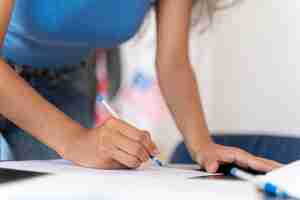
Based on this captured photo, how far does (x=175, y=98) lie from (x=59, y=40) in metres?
0.27

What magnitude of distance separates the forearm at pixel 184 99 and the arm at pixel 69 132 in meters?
0.26

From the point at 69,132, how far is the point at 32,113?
0.21 feet

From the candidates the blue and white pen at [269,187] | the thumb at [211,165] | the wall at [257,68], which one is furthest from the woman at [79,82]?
the wall at [257,68]

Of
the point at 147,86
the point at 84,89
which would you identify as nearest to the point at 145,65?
the point at 147,86

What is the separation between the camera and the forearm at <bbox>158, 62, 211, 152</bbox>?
1135 millimetres

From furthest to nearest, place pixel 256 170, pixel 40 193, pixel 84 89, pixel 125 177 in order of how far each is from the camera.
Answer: pixel 84 89 < pixel 256 170 < pixel 125 177 < pixel 40 193

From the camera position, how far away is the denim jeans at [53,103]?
4.01 ft

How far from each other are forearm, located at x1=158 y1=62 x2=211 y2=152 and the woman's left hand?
5cm

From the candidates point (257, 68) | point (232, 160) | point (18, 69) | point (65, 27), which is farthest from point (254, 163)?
point (257, 68)

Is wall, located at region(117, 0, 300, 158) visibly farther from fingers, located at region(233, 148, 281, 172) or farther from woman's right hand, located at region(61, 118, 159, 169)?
woman's right hand, located at region(61, 118, 159, 169)

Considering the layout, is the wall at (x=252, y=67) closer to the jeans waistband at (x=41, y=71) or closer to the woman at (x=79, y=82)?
the woman at (x=79, y=82)

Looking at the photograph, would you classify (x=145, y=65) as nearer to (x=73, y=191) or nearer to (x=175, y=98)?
(x=175, y=98)

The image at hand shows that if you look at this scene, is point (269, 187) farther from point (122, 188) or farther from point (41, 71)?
point (41, 71)

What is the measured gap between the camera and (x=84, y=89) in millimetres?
1313
